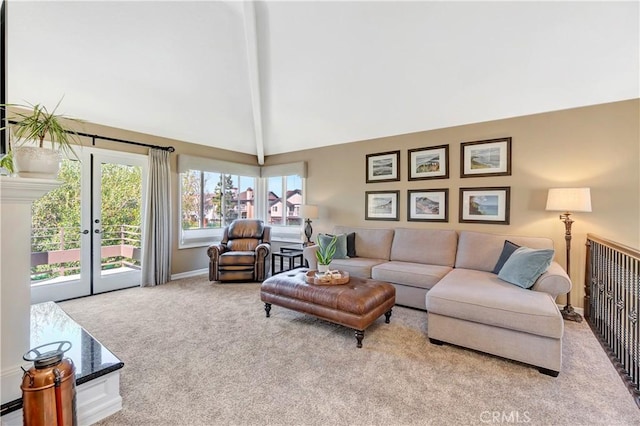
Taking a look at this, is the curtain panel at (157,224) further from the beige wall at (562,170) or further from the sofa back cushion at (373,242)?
the beige wall at (562,170)

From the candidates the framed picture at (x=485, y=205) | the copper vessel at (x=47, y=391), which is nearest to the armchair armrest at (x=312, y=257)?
the framed picture at (x=485, y=205)

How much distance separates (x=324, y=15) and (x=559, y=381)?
12.8 ft

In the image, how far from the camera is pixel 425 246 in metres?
3.91

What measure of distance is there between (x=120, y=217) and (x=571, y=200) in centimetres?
583

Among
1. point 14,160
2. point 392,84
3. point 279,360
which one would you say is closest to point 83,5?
point 14,160

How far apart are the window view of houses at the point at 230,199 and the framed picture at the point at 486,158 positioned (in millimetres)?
3076

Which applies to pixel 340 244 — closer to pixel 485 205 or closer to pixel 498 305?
pixel 485 205

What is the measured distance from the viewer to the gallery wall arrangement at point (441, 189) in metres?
3.71

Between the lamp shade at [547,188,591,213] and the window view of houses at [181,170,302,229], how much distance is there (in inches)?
160

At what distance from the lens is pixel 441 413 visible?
1680mm

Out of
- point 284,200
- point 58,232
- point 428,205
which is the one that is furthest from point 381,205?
point 58,232

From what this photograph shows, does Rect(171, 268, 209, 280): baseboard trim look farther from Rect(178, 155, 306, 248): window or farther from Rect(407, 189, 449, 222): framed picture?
Rect(407, 189, 449, 222): framed picture

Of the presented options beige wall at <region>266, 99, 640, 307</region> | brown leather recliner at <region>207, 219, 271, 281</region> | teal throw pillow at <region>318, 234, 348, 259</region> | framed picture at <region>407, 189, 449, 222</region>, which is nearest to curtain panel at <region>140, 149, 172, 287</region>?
brown leather recliner at <region>207, 219, 271, 281</region>

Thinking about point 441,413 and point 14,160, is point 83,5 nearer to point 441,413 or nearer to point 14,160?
point 14,160
